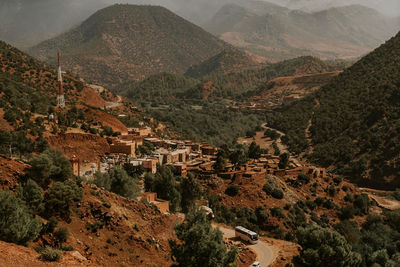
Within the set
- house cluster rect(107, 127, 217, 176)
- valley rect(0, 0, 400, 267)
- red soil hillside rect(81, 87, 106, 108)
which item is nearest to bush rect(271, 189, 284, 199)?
valley rect(0, 0, 400, 267)

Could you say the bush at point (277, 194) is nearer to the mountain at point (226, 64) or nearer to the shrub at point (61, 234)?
the shrub at point (61, 234)

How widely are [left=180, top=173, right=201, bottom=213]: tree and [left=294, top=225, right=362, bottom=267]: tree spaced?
31.1 ft

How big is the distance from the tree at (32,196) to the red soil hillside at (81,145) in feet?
52.9

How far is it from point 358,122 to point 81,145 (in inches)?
1757

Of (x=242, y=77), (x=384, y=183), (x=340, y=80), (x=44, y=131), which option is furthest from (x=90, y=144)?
(x=242, y=77)

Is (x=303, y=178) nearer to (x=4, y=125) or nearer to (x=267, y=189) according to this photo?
(x=267, y=189)

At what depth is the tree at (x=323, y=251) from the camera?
614 inches

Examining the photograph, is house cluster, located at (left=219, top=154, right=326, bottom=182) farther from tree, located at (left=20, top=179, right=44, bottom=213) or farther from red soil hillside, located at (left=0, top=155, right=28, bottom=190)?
tree, located at (left=20, top=179, right=44, bottom=213)

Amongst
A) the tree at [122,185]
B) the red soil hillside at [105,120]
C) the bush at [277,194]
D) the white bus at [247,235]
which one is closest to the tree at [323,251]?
the white bus at [247,235]

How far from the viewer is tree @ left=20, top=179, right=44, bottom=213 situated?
1304cm

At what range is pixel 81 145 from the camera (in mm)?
30219

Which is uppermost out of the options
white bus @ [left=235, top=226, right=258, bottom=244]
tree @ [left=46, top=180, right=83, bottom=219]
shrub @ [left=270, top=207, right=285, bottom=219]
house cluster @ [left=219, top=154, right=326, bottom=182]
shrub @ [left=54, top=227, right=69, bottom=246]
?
tree @ [left=46, top=180, right=83, bottom=219]

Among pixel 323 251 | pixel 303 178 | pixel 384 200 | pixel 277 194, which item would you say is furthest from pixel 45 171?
pixel 384 200

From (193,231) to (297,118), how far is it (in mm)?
63632
